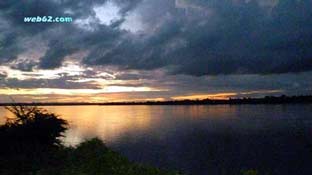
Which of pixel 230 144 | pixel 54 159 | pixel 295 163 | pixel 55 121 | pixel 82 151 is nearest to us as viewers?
pixel 54 159

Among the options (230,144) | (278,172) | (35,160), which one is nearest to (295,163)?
(278,172)

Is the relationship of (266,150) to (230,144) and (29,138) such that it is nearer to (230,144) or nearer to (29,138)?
(230,144)

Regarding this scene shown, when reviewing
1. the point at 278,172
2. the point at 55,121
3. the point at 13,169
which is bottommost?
the point at 278,172

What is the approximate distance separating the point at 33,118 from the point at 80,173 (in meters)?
7.75

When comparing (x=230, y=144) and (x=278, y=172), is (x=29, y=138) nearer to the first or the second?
(x=278, y=172)

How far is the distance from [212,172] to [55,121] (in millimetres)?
36492

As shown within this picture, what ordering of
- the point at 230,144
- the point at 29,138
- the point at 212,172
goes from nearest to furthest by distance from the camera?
1. the point at 29,138
2. the point at 212,172
3. the point at 230,144

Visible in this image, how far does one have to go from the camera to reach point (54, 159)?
43.5 ft

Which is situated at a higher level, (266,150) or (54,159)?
(54,159)

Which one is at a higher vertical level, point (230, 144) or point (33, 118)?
point (33, 118)

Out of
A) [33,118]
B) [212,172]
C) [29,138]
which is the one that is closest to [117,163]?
[29,138]

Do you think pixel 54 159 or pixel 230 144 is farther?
pixel 230 144

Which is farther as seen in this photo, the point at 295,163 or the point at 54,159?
the point at 295,163

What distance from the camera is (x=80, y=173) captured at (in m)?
11.3
